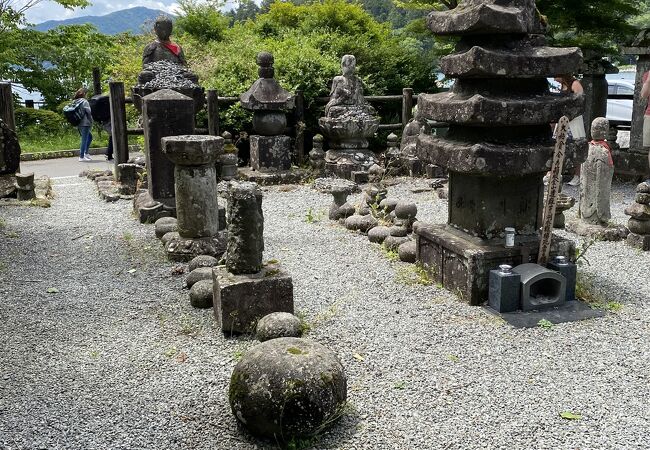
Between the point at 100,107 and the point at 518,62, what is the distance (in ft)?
34.8

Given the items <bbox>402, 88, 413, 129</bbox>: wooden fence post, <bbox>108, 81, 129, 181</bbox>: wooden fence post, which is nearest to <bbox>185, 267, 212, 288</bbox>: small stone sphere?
<bbox>108, 81, 129, 181</bbox>: wooden fence post

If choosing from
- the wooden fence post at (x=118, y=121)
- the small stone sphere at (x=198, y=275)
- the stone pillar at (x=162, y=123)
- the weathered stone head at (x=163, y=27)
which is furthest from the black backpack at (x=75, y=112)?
the small stone sphere at (x=198, y=275)

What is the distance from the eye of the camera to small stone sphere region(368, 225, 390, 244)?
7.96 m

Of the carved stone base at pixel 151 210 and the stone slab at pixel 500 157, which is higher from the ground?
the stone slab at pixel 500 157

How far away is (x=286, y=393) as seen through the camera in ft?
11.9

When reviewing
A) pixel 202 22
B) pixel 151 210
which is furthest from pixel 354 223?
pixel 202 22

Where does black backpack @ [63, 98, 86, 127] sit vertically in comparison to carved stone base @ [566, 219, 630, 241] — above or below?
above

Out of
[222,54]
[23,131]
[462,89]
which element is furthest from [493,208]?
[23,131]

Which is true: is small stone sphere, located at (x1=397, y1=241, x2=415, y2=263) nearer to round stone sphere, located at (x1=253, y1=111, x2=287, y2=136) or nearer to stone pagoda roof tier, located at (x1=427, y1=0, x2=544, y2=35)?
stone pagoda roof tier, located at (x1=427, y1=0, x2=544, y2=35)

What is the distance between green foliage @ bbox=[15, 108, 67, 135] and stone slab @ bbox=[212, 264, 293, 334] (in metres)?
17.2

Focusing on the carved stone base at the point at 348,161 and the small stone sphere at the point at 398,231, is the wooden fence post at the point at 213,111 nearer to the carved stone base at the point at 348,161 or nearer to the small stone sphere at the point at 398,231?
the carved stone base at the point at 348,161

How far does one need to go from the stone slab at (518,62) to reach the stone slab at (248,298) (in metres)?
2.44

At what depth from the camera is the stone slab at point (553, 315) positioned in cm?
545

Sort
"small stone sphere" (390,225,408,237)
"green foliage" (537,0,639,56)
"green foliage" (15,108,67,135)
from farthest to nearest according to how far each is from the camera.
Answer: "green foliage" (15,108,67,135) → "green foliage" (537,0,639,56) → "small stone sphere" (390,225,408,237)
